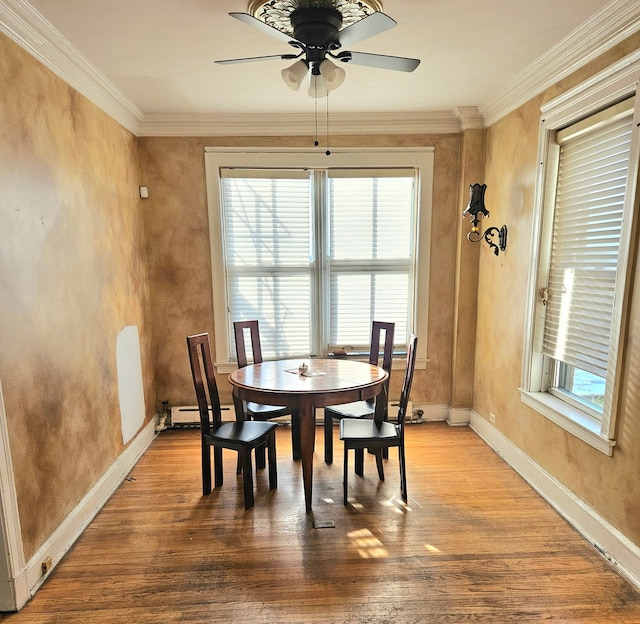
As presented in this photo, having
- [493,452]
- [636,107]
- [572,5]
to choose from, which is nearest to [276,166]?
[572,5]

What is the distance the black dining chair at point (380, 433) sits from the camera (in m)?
2.54

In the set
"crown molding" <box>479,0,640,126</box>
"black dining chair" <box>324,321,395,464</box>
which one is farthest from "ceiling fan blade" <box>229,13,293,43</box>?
"black dining chair" <box>324,321,395,464</box>

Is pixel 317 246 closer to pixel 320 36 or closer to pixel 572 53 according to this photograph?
pixel 320 36

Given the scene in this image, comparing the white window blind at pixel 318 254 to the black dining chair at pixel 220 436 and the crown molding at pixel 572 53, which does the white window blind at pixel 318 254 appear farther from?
the black dining chair at pixel 220 436

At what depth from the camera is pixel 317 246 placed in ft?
12.5

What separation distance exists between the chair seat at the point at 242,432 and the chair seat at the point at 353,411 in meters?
0.49

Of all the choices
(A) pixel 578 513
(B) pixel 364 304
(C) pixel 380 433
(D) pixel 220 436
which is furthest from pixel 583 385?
(D) pixel 220 436

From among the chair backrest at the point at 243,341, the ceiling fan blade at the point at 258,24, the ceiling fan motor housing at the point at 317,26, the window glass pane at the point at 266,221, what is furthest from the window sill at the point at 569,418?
the ceiling fan blade at the point at 258,24

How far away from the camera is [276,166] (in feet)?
12.0

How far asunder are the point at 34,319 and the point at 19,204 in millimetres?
550

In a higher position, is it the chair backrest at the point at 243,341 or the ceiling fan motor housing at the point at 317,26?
the ceiling fan motor housing at the point at 317,26

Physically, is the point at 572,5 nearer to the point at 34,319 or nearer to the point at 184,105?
the point at 184,105

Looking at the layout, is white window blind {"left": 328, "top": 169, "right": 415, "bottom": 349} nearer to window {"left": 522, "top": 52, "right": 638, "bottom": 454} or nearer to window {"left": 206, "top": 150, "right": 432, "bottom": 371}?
window {"left": 206, "top": 150, "right": 432, "bottom": 371}

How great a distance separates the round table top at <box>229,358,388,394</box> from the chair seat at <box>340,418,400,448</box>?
304mm
